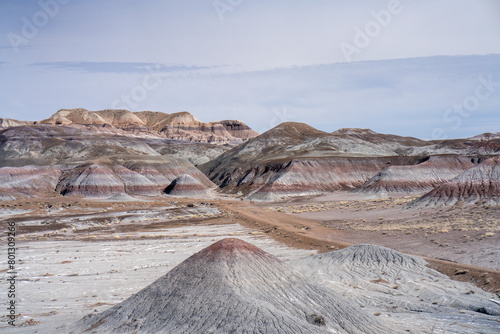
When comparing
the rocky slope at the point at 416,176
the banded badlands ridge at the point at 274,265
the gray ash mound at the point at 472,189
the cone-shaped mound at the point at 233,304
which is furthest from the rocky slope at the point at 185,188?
the cone-shaped mound at the point at 233,304

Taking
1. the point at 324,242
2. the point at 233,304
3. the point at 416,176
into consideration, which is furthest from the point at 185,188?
the point at 233,304

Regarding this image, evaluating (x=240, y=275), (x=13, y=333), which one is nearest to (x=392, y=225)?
(x=240, y=275)

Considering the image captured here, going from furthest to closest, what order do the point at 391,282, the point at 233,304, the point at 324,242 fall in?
the point at 324,242 < the point at 391,282 < the point at 233,304

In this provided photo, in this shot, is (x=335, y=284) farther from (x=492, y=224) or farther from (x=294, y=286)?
(x=492, y=224)

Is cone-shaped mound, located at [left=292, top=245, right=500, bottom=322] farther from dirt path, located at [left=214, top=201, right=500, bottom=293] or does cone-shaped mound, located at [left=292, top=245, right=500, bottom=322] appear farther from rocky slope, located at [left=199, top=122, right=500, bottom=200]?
rocky slope, located at [left=199, top=122, right=500, bottom=200]

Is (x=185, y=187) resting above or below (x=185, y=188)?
above

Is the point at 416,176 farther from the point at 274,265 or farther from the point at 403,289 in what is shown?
the point at 274,265
